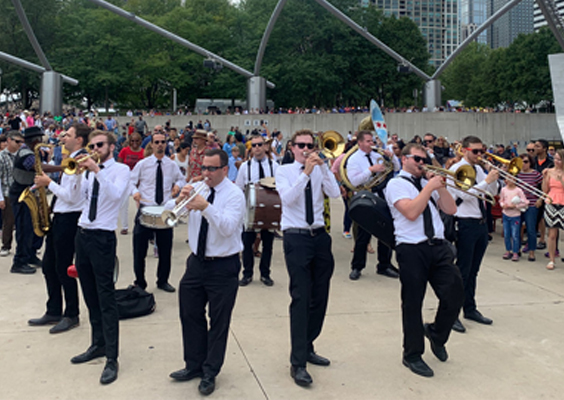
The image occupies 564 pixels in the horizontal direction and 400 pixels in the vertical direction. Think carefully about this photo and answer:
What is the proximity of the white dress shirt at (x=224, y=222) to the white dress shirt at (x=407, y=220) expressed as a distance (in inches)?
54.6

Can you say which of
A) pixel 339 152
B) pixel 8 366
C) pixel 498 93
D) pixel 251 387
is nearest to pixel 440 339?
pixel 251 387

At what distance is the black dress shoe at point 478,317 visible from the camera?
637 centimetres

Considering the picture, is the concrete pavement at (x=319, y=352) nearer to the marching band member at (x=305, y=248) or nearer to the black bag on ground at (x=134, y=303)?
the black bag on ground at (x=134, y=303)

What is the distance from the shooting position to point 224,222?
4395 mm

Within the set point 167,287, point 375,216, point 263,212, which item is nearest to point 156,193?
point 167,287

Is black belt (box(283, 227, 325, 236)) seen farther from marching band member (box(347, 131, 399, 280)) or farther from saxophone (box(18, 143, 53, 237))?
saxophone (box(18, 143, 53, 237))

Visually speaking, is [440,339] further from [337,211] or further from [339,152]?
[337,211]

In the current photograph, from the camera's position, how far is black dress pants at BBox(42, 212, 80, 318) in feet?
18.3

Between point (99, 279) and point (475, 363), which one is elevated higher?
point (99, 279)

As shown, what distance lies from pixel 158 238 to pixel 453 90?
85.5 meters

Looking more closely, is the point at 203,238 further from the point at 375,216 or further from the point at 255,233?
the point at 255,233

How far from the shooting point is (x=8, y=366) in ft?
16.4

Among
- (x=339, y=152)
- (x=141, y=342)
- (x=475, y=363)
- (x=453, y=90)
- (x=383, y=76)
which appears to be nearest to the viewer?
(x=475, y=363)

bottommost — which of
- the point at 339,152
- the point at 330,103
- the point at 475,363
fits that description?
the point at 475,363
